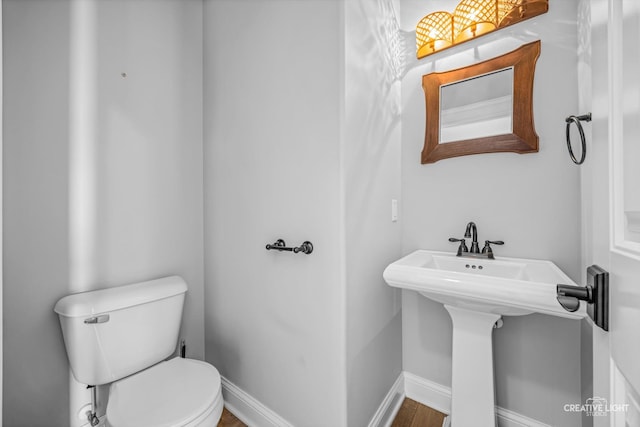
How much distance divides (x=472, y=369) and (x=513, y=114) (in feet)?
3.91

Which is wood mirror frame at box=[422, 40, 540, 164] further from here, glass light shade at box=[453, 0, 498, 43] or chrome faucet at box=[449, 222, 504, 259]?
chrome faucet at box=[449, 222, 504, 259]

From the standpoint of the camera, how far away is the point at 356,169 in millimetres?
1159

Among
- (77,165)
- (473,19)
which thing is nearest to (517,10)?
(473,19)

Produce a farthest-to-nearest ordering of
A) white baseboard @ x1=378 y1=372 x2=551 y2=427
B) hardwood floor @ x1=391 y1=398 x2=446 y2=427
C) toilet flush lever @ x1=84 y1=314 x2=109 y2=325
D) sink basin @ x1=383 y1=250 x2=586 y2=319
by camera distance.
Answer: hardwood floor @ x1=391 y1=398 x2=446 y2=427 → white baseboard @ x1=378 y1=372 x2=551 y2=427 → toilet flush lever @ x1=84 y1=314 x2=109 y2=325 → sink basin @ x1=383 y1=250 x2=586 y2=319

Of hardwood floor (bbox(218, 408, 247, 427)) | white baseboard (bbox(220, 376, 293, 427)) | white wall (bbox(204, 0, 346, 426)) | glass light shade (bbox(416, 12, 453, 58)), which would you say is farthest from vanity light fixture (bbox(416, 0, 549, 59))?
hardwood floor (bbox(218, 408, 247, 427))

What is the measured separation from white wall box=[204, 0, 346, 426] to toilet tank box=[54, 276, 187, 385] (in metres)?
0.34

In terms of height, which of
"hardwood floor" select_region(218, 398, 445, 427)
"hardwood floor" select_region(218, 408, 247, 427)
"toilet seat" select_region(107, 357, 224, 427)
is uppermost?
"toilet seat" select_region(107, 357, 224, 427)

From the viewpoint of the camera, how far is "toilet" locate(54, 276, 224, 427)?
37.8 inches

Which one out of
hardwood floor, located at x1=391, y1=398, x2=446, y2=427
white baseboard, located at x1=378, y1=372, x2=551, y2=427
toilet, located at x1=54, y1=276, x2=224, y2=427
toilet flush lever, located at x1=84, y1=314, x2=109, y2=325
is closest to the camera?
toilet, located at x1=54, y1=276, x2=224, y2=427

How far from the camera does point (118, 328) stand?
1140mm

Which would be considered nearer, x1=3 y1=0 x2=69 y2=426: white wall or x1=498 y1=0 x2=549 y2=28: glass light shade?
x1=3 y1=0 x2=69 y2=426: white wall

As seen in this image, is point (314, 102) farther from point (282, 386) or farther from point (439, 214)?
point (282, 386)

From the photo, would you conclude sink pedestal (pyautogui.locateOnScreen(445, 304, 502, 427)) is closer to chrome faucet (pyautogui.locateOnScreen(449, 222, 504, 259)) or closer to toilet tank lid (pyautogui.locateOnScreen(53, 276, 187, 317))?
chrome faucet (pyautogui.locateOnScreen(449, 222, 504, 259))

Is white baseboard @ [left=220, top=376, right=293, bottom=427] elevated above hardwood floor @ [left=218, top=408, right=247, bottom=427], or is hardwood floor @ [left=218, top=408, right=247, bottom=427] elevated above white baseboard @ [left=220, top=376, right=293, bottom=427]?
white baseboard @ [left=220, top=376, right=293, bottom=427]
